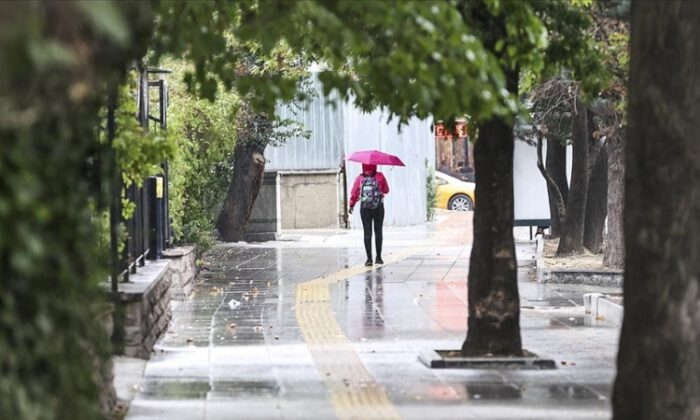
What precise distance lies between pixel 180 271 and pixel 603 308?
5447 millimetres

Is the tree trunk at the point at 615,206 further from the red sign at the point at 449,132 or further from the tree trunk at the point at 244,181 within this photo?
the tree trunk at the point at 244,181

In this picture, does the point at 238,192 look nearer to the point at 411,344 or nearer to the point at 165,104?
the point at 165,104

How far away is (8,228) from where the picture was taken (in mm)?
3775

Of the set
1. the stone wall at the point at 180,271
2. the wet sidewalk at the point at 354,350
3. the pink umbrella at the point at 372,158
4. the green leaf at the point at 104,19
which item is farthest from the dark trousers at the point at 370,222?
the green leaf at the point at 104,19

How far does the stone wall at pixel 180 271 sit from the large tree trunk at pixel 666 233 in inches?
397

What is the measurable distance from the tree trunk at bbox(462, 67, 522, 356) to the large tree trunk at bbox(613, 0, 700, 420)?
4.37 metres

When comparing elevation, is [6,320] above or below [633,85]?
below

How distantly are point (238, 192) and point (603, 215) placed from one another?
8.62 metres

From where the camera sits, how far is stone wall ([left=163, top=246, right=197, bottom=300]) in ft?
55.8

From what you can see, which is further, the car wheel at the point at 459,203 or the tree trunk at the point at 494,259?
the car wheel at the point at 459,203

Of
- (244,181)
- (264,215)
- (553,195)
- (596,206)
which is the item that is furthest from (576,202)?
(264,215)

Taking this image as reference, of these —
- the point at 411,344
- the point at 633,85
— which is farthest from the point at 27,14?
the point at 411,344

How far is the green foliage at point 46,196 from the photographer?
12.3ft

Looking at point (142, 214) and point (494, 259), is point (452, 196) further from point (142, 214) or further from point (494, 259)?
point (494, 259)
